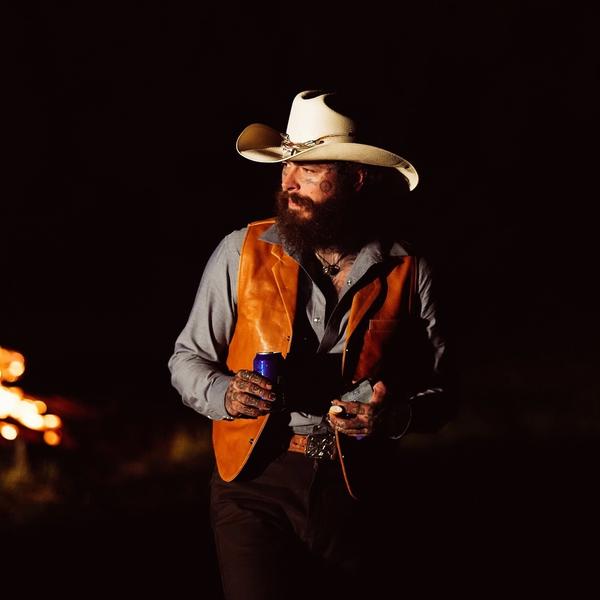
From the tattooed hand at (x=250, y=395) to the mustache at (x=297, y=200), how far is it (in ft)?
2.97

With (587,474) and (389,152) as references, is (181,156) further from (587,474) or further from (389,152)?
(389,152)

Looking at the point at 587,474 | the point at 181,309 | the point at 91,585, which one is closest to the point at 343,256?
the point at 91,585

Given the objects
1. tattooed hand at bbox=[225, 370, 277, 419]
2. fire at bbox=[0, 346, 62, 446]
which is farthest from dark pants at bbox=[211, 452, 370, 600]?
fire at bbox=[0, 346, 62, 446]

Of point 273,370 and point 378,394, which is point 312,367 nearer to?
point 378,394

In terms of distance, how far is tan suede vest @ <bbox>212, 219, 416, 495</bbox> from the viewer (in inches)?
148

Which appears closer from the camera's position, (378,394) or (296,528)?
(378,394)

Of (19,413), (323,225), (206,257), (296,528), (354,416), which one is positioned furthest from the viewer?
(206,257)

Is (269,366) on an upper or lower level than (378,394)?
upper

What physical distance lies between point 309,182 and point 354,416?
42.7 inches

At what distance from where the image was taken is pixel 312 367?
151 inches

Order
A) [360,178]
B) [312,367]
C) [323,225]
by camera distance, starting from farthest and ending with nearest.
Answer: [360,178] → [323,225] → [312,367]

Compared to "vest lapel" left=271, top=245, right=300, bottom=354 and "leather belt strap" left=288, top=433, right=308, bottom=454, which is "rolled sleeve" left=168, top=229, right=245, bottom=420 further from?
"leather belt strap" left=288, top=433, right=308, bottom=454

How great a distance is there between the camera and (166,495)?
729 cm

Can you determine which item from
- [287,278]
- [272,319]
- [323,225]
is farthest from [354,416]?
[323,225]
